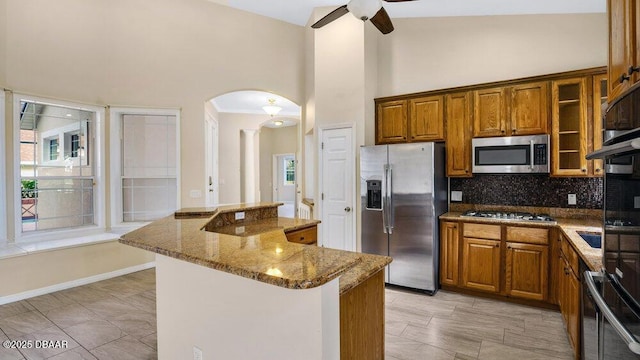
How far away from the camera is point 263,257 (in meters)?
1.34

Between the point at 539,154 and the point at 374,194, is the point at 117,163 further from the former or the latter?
the point at 539,154

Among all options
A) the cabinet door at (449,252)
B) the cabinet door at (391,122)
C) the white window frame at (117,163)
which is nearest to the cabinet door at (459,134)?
the cabinet door at (391,122)

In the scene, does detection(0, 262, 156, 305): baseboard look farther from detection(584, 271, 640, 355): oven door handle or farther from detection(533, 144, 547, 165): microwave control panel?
detection(533, 144, 547, 165): microwave control panel

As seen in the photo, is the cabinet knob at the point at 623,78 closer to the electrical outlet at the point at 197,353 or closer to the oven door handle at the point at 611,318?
the oven door handle at the point at 611,318

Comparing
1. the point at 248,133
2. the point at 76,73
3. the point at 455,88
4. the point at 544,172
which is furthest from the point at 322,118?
the point at 248,133

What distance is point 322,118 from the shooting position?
462 centimetres

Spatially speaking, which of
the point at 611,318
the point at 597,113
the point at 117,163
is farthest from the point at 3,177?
the point at 597,113

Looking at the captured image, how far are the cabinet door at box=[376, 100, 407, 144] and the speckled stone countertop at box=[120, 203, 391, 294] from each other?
2714 millimetres

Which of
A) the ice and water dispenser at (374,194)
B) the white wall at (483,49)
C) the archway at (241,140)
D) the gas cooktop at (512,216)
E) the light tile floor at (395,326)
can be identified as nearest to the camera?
the light tile floor at (395,326)

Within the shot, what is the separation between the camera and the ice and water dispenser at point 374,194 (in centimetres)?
386

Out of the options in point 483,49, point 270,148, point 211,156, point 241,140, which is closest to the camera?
point 483,49

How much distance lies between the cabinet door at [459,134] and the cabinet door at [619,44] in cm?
Answer: 228

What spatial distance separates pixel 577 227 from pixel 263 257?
114 inches

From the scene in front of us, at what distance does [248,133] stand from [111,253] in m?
5.31
